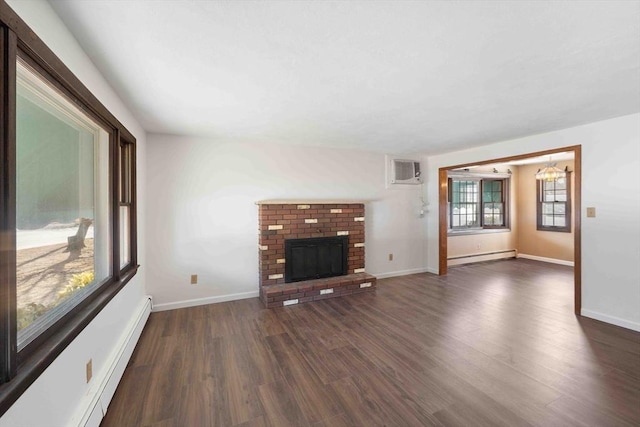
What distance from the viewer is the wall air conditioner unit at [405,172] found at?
4.97 m

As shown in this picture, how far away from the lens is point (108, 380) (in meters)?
1.80

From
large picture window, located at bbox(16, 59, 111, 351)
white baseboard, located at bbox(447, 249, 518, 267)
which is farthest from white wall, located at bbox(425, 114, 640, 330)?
large picture window, located at bbox(16, 59, 111, 351)

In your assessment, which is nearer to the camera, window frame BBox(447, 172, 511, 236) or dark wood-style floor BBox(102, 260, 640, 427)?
dark wood-style floor BBox(102, 260, 640, 427)

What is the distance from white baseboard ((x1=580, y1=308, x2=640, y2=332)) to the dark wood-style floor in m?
0.11

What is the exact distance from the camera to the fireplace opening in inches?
155

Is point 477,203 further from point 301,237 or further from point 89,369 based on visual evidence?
point 89,369

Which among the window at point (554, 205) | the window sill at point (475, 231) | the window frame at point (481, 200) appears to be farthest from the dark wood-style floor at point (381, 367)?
the window at point (554, 205)

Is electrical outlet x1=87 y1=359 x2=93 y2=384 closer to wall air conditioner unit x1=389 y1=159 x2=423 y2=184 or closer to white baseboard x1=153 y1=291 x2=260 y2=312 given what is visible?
white baseboard x1=153 y1=291 x2=260 y2=312

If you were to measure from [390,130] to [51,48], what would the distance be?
9.92 ft

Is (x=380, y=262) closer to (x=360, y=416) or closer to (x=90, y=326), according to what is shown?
(x=360, y=416)

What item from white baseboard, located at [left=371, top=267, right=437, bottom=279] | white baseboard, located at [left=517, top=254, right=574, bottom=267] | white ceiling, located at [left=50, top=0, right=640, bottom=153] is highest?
white ceiling, located at [left=50, top=0, right=640, bottom=153]

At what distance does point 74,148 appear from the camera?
1712mm

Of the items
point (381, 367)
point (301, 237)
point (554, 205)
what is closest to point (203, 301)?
point (301, 237)

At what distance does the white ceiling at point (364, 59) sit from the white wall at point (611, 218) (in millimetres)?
297
